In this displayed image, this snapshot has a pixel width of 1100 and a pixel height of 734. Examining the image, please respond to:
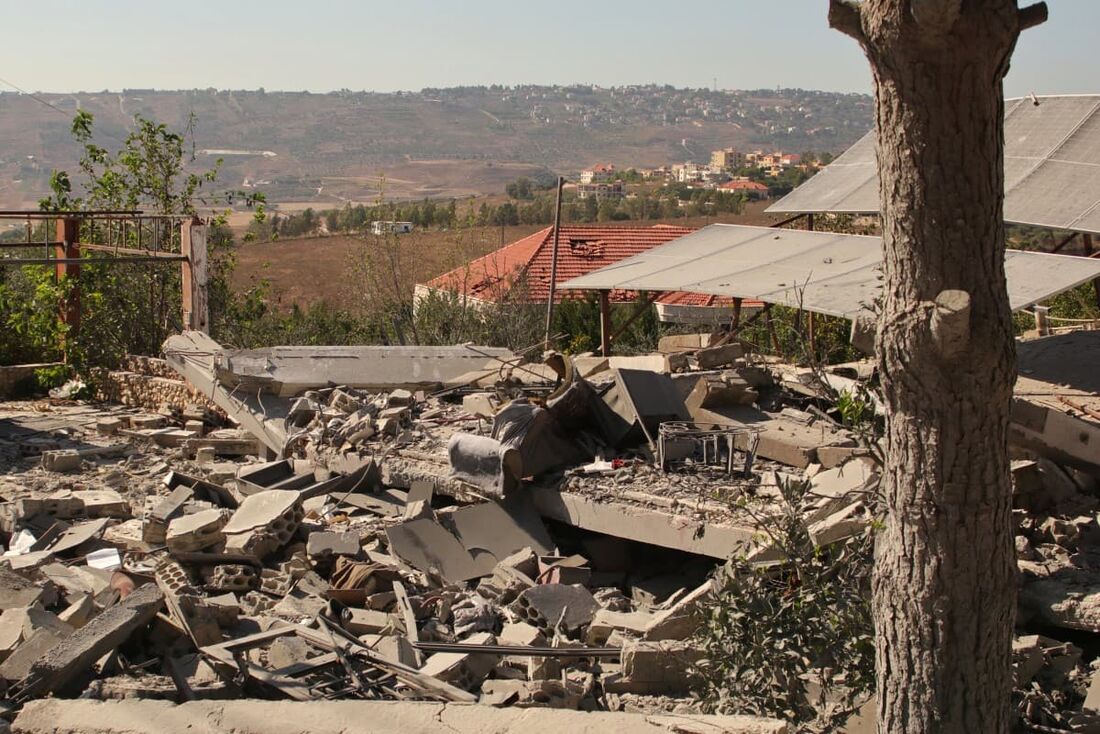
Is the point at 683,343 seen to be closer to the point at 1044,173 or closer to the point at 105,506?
the point at 1044,173

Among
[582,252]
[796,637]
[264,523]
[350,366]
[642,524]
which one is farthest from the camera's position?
[582,252]

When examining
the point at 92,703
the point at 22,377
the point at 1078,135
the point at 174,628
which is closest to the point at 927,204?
the point at 92,703

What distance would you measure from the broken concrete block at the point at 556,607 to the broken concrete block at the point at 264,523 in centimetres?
194

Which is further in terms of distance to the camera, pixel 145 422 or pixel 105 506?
pixel 145 422

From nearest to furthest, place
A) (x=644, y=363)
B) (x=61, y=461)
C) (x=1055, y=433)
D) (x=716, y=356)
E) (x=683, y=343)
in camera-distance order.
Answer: (x=1055, y=433) < (x=716, y=356) < (x=644, y=363) < (x=61, y=461) < (x=683, y=343)

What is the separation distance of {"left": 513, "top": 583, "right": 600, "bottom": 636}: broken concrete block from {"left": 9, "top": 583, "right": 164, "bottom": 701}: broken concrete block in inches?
87.8

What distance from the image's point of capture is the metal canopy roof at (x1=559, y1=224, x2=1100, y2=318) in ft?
30.5

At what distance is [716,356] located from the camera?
10.1 metres

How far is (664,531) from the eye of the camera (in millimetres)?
7527

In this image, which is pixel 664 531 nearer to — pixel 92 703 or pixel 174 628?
pixel 174 628

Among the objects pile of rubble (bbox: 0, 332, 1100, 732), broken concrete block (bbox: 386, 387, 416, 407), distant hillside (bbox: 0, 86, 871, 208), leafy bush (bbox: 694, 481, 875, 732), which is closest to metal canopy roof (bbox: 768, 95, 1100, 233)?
pile of rubble (bbox: 0, 332, 1100, 732)

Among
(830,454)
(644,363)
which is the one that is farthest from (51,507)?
(830,454)

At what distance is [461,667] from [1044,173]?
839 cm

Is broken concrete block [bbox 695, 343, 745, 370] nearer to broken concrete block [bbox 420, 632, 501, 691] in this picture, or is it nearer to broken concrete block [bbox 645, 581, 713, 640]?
broken concrete block [bbox 645, 581, 713, 640]
